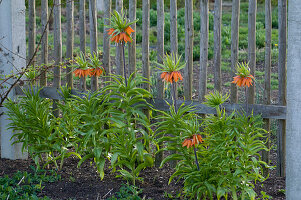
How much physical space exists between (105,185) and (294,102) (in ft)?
6.60

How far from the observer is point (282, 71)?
3928 millimetres

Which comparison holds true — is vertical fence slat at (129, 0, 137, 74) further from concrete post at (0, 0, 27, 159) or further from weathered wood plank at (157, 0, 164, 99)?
concrete post at (0, 0, 27, 159)

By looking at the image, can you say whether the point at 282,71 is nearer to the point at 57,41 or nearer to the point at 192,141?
the point at 192,141

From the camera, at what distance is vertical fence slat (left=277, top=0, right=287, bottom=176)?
3.88m

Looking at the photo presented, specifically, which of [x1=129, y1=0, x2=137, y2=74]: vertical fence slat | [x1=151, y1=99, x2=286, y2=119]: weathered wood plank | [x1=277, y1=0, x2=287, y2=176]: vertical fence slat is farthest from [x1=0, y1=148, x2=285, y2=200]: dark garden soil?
[x1=129, y1=0, x2=137, y2=74]: vertical fence slat

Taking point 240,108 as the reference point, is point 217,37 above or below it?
above

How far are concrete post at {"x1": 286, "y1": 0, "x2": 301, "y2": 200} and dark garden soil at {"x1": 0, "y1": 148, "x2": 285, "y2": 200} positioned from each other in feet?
3.24

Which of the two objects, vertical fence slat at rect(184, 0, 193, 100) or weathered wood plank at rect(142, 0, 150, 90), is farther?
weathered wood plank at rect(142, 0, 150, 90)

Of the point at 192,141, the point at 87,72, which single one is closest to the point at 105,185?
the point at 87,72

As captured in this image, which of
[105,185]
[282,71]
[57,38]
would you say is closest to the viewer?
[282,71]

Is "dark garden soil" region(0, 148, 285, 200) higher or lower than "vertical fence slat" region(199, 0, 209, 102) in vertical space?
lower

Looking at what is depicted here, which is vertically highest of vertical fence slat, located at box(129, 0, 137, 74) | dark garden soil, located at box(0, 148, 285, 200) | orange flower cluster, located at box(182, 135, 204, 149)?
vertical fence slat, located at box(129, 0, 137, 74)

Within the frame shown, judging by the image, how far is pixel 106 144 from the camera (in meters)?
4.09

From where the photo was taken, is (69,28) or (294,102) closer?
(294,102)
